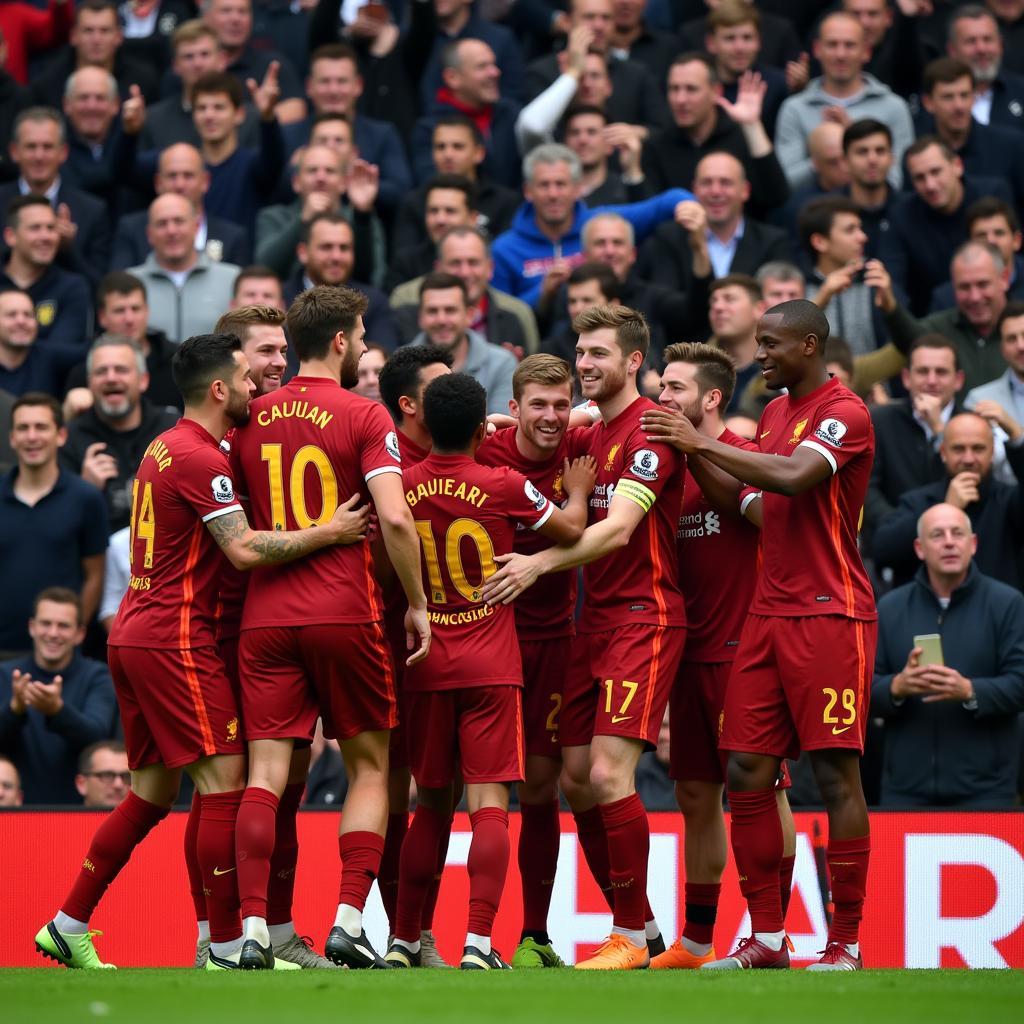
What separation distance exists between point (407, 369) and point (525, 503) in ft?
3.59

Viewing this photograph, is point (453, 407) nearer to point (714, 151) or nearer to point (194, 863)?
point (194, 863)

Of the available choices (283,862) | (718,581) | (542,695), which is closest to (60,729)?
(283,862)

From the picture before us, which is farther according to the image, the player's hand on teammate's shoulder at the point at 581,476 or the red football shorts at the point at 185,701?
the player's hand on teammate's shoulder at the point at 581,476

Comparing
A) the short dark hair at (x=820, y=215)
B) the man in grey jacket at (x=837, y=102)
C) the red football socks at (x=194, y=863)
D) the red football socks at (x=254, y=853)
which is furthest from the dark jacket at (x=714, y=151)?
the red football socks at (x=254, y=853)

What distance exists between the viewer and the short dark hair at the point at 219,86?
1648 cm

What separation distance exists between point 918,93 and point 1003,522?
667 centimetres

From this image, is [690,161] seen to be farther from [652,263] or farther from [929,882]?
[929,882]

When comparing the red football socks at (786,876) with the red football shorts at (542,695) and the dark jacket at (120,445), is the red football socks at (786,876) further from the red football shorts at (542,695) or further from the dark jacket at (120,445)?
the dark jacket at (120,445)

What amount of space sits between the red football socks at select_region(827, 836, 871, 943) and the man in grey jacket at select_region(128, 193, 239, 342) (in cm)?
766

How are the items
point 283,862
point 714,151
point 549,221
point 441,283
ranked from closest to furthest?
point 283,862 → point 441,283 → point 549,221 → point 714,151

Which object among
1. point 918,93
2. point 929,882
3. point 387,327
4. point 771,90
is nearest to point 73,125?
point 387,327

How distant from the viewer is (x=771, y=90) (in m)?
17.5

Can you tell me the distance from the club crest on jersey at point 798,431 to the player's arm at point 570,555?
79 centimetres

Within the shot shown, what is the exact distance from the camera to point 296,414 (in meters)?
8.95
